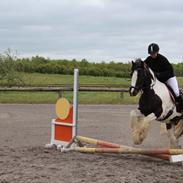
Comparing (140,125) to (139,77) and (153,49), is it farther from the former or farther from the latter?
(153,49)

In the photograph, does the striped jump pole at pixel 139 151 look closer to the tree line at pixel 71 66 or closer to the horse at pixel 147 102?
the horse at pixel 147 102

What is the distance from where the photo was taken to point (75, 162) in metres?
8.12

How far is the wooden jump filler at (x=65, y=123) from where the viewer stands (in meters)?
9.69

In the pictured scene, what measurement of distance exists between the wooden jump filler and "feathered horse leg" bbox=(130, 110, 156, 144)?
1.19 meters

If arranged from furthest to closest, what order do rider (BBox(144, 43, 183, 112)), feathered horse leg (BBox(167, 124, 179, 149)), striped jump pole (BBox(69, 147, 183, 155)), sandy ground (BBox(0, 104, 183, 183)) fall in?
feathered horse leg (BBox(167, 124, 179, 149)) < rider (BBox(144, 43, 183, 112)) < striped jump pole (BBox(69, 147, 183, 155)) < sandy ground (BBox(0, 104, 183, 183))

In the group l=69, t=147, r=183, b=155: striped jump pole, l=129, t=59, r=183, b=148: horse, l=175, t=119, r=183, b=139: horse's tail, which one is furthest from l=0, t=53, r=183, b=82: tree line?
l=69, t=147, r=183, b=155: striped jump pole

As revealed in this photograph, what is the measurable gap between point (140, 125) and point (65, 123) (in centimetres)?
167

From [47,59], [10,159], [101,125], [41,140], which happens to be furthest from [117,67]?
[10,159]

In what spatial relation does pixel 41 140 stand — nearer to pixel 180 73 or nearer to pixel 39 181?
pixel 39 181

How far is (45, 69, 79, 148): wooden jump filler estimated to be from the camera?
31.8 ft

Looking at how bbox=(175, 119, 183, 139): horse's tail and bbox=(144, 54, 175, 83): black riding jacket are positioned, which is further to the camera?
bbox=(175, 119, 183, 139): horse's tail

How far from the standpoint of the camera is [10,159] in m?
8.34

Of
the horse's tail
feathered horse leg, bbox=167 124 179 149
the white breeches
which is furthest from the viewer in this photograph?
the horse's tail

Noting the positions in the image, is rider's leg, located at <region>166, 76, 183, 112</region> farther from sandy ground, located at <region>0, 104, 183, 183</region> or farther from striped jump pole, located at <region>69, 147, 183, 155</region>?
striped jump pole, located at <region>69, 147, 183, 155</region>
